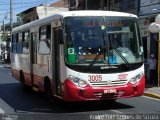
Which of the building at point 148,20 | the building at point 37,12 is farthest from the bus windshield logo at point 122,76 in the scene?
the building at point 37,12

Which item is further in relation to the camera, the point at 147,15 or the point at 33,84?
the point at 147,15

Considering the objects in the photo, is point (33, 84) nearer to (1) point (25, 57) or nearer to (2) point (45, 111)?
(1) point (25, 57)

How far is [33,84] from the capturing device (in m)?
17.4

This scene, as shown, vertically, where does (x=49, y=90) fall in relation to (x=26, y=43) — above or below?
below

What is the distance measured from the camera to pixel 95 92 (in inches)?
497

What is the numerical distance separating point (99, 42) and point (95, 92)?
1.41m

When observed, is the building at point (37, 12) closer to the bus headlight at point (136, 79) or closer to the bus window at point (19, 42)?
the bus window at point (19, 42)

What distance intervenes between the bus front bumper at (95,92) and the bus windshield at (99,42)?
67 centimetres

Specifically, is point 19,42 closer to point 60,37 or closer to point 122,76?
point 60,37

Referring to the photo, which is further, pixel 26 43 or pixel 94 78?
pixel 26 43

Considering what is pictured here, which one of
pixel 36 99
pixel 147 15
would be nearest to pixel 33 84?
pixel 36 99

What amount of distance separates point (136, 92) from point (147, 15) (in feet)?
42.9

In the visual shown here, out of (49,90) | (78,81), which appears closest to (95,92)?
(78,81)

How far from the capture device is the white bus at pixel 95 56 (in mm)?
12617
